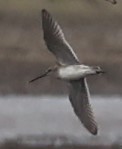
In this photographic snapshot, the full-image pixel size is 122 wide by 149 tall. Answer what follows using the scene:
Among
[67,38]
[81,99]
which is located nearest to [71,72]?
[81,99]

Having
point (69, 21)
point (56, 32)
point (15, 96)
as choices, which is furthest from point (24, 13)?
point (56, 32)

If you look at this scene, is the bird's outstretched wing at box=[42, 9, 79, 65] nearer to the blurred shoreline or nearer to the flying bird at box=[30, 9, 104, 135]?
the flying bird at box=[30, 9, 104, 135]

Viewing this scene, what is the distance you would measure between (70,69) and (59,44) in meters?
0.14

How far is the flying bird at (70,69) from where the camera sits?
5742mm

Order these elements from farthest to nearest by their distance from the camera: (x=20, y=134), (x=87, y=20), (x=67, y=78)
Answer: (x=87, y=20)
(x=20, y=134)
(x=67, y=78)

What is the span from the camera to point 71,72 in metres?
5.77

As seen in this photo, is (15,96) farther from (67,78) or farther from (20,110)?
(67,78)

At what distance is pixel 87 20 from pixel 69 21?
0.12 metres

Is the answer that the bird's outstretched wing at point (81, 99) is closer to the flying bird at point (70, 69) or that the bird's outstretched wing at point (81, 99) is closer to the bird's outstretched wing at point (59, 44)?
the flying bird at point (70, 69)

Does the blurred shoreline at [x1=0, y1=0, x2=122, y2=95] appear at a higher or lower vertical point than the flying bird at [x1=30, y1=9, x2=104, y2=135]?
lower

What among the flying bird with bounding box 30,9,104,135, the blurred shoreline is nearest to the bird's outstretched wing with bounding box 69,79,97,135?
the flying bird with bounding box 30,9,104,135

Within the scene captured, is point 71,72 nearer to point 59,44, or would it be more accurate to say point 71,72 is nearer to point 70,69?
point 70,69

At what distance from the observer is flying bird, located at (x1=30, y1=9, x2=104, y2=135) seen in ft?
18.8

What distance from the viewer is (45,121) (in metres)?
7.18
